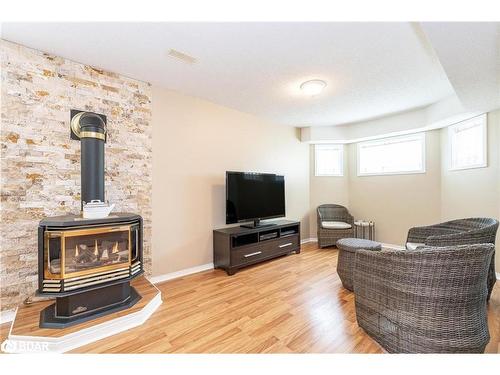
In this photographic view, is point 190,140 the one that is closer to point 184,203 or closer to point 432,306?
point 184,203

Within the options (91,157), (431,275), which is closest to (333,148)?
Answer: (431,275)

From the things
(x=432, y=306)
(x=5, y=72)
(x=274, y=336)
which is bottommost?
(x=274, y=336)

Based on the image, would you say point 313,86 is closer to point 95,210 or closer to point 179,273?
point 95,210

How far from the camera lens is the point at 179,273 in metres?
3.10

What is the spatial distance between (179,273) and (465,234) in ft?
10.7

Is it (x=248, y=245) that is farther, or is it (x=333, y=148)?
(x=333, y=148)

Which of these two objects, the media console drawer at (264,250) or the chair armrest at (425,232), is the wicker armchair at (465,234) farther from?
the media console drawer at (264,250)

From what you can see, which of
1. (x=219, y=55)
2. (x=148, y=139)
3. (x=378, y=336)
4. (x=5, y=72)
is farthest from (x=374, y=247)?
(x=5, y=72)

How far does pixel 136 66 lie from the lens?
2.43 meters

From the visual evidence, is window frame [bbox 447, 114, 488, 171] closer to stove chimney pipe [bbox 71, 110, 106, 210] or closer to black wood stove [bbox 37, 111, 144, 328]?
black wood stove [bbox 37, 111, 144, 328]

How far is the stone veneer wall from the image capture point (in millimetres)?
2031

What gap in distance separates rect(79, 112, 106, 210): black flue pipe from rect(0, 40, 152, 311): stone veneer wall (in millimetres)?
346

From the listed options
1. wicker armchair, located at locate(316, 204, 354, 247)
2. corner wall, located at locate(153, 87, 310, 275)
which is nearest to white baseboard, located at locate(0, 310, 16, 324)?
corner wall, located at locate(153, 87, 310, 275)
